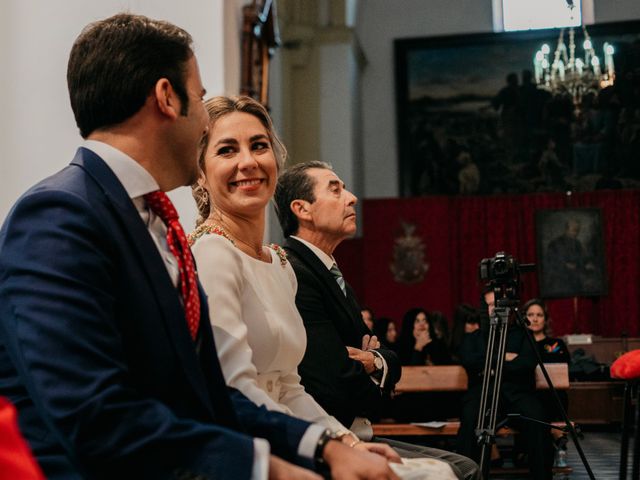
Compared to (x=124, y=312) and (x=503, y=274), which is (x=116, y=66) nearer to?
(x=124, y=312)

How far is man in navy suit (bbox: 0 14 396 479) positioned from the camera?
160 cm

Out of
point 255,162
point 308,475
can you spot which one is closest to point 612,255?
point 255,162

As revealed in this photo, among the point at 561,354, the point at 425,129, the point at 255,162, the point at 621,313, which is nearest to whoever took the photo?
the point at 255,162

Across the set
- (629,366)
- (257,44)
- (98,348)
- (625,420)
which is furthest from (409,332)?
(98,348)

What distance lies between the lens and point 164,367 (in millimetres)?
1787

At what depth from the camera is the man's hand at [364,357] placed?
3.86 meters

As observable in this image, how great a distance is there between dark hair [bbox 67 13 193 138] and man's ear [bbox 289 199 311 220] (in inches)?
89.8

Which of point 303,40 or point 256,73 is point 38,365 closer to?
point 256,73

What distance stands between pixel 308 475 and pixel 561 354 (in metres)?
7.37

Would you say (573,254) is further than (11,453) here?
Yes

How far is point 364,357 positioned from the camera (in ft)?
12.7

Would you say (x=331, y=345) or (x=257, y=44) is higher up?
(x=257, y=44)

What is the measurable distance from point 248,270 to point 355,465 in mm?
961

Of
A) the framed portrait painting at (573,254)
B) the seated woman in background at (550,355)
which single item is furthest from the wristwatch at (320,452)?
the framed portrait painting at (573,254)
